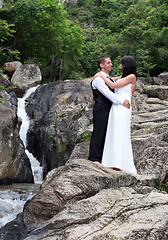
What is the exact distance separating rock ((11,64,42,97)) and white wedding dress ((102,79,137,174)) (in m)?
15.8

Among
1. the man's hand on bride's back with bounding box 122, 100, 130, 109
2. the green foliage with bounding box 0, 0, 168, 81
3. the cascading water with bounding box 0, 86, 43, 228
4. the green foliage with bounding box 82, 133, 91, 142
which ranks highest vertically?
the green foliage with bounding box 0, 0, 168, 81

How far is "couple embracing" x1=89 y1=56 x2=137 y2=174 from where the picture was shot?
5.67 meters

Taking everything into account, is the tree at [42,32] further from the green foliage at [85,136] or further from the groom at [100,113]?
the groom at [100,113]

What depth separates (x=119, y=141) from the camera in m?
5.68

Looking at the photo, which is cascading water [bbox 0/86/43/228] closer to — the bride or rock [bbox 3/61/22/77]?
the bride

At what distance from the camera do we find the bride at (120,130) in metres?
5.66

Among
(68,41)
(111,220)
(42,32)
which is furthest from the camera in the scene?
(68,41)

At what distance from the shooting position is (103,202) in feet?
12.6

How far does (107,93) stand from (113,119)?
49cm

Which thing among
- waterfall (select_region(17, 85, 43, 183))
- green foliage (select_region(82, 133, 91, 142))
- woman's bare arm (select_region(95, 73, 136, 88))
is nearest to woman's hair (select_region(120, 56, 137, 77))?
woman's bare arm (select_region(95, 73, 136, 88))

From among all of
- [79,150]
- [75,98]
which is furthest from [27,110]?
[79,150]

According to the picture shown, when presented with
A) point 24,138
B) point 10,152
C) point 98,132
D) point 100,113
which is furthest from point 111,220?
point 24,138

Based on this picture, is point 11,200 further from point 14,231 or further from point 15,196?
point 14,231

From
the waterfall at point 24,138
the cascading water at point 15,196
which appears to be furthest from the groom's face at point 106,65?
the waterfall at point 24,138
